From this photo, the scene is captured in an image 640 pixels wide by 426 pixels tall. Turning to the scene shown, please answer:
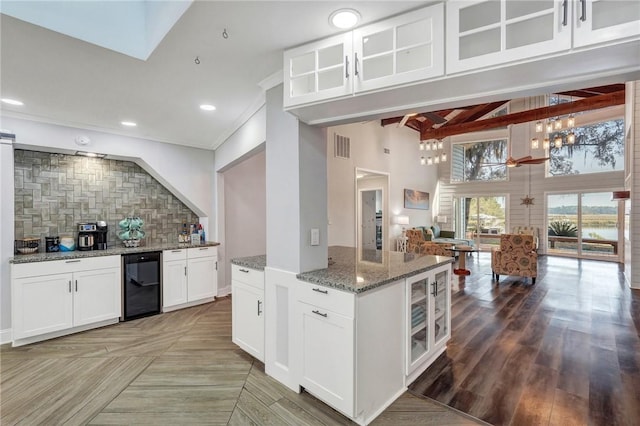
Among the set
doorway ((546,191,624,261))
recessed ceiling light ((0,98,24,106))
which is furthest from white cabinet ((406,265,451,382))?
doorway ((546,191,624,261))

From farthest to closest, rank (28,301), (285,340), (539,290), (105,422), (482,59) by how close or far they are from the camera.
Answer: (539,290), (28,301), (285,340), (105,422), (482,59)

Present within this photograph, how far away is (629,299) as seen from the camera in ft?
14.1

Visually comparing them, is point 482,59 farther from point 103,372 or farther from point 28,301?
point 28,301

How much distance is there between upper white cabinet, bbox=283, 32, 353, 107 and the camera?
1731 millimetres

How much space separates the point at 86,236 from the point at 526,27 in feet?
15.2

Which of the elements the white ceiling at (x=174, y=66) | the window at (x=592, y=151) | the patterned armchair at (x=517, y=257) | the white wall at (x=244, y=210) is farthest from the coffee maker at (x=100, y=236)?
the window at (x=592, y=151)

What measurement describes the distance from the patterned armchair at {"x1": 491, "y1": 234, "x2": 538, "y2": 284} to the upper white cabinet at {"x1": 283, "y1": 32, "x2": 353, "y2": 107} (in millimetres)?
5105

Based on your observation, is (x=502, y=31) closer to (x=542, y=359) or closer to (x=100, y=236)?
(x=542, y=359)

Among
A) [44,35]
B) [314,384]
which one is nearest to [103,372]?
[314,384]

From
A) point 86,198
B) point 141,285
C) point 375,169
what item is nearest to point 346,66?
point 141,285

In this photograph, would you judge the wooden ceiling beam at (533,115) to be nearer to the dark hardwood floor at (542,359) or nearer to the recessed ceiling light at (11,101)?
the dark hardwood floor at (542,359)

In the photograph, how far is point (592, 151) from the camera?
26.1 feet

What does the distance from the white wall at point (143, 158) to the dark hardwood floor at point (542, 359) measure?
12.4ft

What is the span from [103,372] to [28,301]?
1.31m
